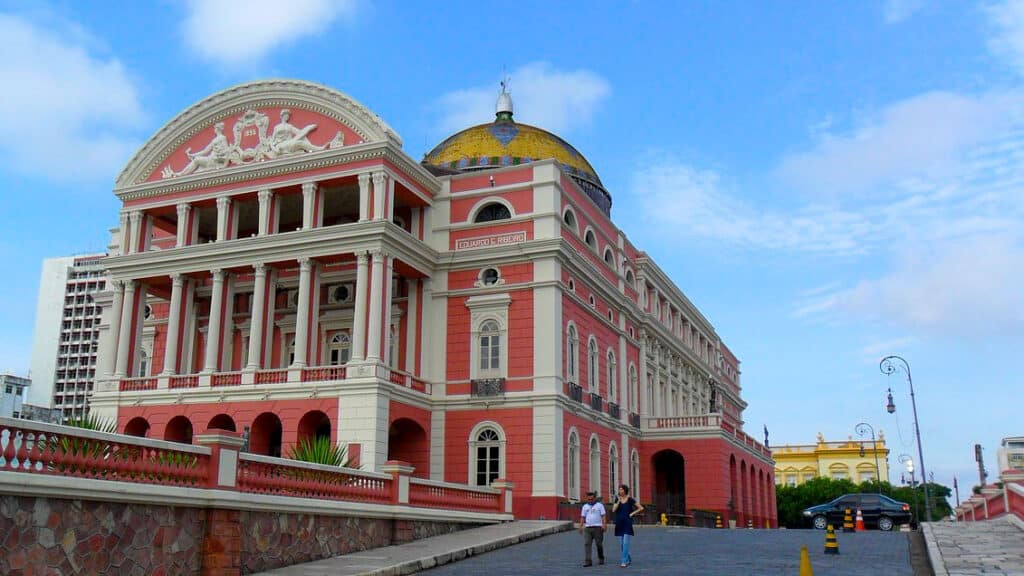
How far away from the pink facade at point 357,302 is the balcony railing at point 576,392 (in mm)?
113

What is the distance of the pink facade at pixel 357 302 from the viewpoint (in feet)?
106

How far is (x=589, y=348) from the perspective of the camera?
37594mm

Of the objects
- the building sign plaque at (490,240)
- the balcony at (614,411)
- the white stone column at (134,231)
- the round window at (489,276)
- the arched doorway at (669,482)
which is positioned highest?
the white stone column at (134,231)

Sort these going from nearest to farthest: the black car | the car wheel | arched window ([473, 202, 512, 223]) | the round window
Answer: the car wheel < the black car < the round window < arched window ([473, 202, 512, 223])

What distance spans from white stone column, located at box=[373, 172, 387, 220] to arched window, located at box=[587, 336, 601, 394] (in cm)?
988

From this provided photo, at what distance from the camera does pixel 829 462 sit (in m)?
99.9

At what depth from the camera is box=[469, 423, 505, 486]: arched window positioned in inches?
1305

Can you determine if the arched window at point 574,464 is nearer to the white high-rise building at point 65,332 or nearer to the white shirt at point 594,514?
the white shirt at point 594,514

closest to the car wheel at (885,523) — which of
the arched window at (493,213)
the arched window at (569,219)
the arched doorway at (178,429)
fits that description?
the arched window at (569,219)

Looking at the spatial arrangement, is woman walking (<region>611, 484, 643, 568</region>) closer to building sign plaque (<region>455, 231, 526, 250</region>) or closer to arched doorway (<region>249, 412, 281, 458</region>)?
arched doorway (<region>249, 412, 281, 458</region>)

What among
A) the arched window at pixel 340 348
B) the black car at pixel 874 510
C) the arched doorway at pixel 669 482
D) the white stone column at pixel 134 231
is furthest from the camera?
the arched doorway at pixel 669 482

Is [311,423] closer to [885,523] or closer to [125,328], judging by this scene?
[125,328]

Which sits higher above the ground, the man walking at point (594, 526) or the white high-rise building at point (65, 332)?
the white high-rise building at point (65, 332)

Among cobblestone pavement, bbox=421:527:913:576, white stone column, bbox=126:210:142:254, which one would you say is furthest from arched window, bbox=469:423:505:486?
white stone column, bbox=126:210:142:254
